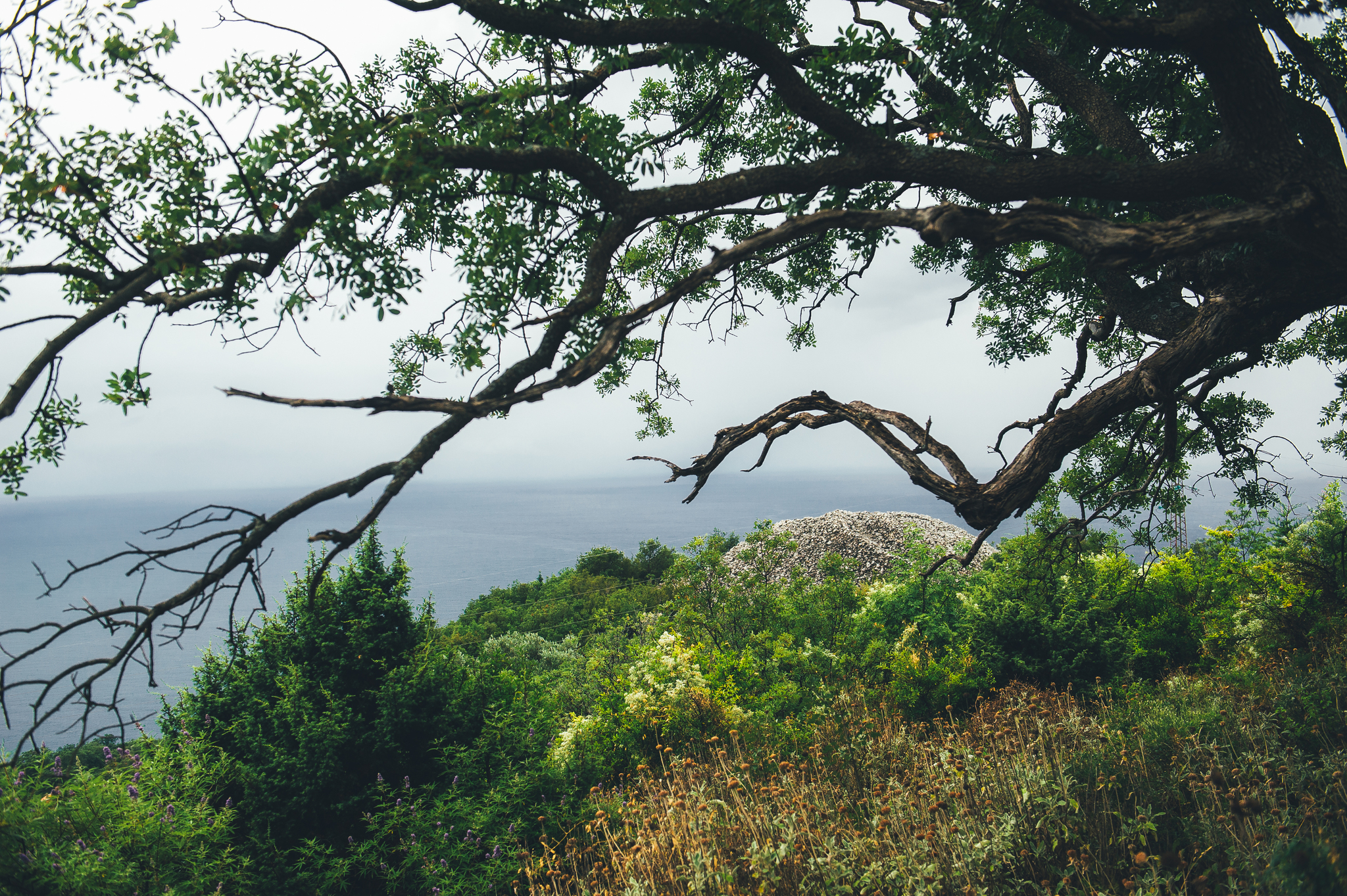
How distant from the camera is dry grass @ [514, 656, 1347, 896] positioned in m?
3.40

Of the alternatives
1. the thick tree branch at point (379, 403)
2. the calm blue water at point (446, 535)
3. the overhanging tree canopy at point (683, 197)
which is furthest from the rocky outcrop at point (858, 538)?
the thick tree branch at point (379, 403)

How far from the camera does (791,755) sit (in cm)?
574

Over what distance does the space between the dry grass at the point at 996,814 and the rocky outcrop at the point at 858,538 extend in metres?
12.8

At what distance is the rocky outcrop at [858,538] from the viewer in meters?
18.7

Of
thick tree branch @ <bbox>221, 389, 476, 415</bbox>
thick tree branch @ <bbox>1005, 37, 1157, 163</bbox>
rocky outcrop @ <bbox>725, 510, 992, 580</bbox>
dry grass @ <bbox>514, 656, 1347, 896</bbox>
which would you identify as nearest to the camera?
thick tree branch @ <bbox>221, 389, 476, 415</bbox>

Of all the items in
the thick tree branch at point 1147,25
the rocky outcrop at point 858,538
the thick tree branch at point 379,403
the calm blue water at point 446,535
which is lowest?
the calm blue water at point 446,535

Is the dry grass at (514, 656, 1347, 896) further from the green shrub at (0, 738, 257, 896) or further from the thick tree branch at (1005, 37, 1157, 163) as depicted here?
the thick tree branch at (1005, 37, 1157, 163)

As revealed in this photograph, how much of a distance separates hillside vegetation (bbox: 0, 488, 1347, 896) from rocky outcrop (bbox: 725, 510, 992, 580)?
26.4 feet

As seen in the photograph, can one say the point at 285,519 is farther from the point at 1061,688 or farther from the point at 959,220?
the point at 1061,688

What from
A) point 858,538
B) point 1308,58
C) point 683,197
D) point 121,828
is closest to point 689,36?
point 683,197

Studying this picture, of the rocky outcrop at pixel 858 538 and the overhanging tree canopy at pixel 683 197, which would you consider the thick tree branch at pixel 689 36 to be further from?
the rocky outcrop at pixel 858 538

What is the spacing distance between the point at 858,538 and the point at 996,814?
16251 millimetres

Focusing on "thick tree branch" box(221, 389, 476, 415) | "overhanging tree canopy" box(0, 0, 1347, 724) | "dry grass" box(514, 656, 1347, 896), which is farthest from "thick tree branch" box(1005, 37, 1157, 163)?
"thick tree branch" box(221, 389, 476, 415)

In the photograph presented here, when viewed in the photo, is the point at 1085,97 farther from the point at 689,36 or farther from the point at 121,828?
the point at 121,828
